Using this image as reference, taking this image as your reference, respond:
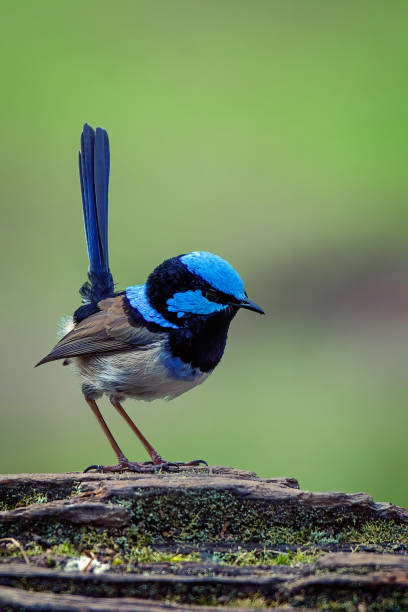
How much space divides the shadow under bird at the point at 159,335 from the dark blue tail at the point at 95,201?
0.97 ft

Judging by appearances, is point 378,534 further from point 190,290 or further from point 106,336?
point 106,336

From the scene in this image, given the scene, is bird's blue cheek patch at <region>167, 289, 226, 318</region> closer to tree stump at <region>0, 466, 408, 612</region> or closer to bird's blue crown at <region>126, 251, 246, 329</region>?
bird's blue crown at <region>126, 251, 246, 329</region>

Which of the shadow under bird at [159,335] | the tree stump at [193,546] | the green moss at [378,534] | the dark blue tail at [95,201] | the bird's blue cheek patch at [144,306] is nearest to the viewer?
the tree stump at [193,546]

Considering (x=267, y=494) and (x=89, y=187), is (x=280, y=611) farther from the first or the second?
(x=89, y=187)

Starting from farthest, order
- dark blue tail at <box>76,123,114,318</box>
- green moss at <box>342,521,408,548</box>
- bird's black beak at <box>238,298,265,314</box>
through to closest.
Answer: dark blue tail at <box>76,123,114,318</box> < bird's black beak at <box>238,298,265,314</box> < green moss at <box>342,521,408,548</box>

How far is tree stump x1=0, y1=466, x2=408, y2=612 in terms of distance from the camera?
7.10 ft

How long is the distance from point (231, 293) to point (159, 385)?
65 cm

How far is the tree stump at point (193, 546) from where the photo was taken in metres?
2.16

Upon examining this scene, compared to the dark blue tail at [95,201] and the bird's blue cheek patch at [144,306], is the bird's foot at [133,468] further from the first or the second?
the dark blue tail at [95,201]

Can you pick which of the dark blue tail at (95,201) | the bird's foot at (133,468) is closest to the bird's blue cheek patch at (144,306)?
the dark blue tail at (95,201)

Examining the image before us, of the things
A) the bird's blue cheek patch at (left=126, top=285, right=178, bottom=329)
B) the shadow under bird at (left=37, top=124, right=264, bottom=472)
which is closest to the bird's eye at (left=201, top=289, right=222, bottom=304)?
the shadow under bird at (left=37, top=124, right=264, bottom=472)

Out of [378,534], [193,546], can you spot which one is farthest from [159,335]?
[378,534]

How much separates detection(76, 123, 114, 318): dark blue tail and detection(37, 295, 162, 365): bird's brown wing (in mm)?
367

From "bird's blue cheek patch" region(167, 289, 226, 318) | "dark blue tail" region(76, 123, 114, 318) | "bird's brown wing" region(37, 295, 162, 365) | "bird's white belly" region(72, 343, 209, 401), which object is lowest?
"bird's white belly" region(72, 343, 209, 401)
